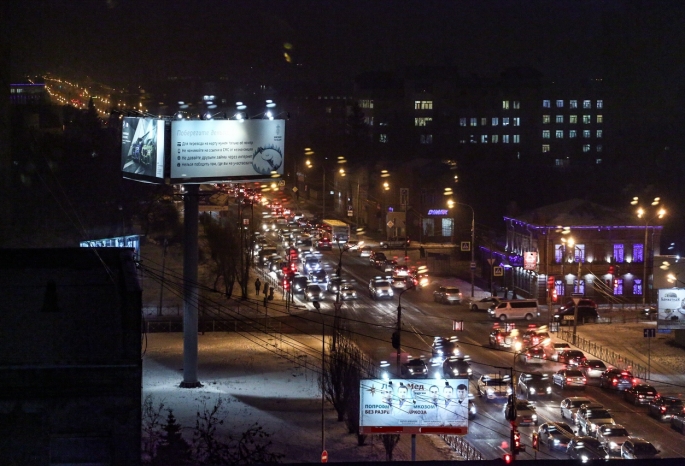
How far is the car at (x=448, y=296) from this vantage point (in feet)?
100

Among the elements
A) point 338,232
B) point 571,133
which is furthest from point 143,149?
point 571,133

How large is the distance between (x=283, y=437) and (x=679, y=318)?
13412 mm

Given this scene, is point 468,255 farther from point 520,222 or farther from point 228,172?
point 228,172

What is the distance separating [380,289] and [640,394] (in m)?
13.2

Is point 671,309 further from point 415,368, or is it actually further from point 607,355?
point 415,368

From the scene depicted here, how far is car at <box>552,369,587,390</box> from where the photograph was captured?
20.0 m

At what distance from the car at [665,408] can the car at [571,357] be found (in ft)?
12.6

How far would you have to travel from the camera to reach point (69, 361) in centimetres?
668

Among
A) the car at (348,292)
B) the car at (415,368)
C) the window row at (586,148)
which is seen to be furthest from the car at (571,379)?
the window row at (586,148)

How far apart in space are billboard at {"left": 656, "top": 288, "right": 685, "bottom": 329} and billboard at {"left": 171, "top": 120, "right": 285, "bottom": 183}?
36.6ft

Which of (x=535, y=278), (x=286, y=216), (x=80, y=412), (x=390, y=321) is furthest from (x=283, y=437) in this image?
(x=286, y=216)

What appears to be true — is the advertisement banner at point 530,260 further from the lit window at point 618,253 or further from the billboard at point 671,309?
the billboard at point 671,309

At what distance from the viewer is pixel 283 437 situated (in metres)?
15.1

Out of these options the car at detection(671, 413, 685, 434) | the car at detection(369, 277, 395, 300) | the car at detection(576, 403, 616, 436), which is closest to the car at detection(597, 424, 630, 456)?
the car at detection(576, 403, 616, 436)
